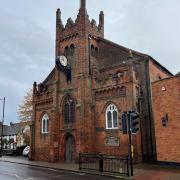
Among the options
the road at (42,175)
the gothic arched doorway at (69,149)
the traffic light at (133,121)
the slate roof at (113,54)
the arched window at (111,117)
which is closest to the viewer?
the road at (42,175)

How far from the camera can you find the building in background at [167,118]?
2195 centimetres

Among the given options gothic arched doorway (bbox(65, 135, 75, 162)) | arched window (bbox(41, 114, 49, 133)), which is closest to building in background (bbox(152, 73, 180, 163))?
gothic arched doorway (bbox(65, 135, 75, 162))

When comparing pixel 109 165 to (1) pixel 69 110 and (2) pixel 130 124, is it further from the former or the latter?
(1) pixel 69 110

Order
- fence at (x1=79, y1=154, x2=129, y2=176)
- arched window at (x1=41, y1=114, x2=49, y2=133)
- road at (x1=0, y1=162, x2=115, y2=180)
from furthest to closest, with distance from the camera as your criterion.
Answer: arched window at (x1=41, y1=114, x2=49, y2=133)
fence at (x1=79, y1=154, x2=129, y2=176)
road at (x1=0, y1=162, x2=115, y2=180)

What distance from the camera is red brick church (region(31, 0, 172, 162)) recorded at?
83.1 ft

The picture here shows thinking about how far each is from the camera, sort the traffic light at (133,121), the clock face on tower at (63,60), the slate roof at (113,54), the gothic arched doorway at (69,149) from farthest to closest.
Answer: the clock face on tower at (63,60) < the slate roof at (113,54) < the gothic arched doorway at (69,149) < the traffic light at (133,121)

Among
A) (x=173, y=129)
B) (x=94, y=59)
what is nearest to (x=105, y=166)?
(x=173, y=129)

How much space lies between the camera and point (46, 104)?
107ft

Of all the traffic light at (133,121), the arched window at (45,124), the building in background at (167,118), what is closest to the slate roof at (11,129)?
the arched window at (45,124)

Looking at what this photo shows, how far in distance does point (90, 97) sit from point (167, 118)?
8.60 m

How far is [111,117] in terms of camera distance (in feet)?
86.2

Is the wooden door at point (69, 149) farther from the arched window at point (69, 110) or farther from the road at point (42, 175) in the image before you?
the road at point (42, 175)

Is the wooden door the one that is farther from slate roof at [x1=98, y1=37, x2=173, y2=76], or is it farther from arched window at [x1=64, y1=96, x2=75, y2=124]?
slate roof at [x1=98, y1=37, x2=173, y2=76]

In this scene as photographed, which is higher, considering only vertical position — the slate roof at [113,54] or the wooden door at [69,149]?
the slate roof at [113,54]
